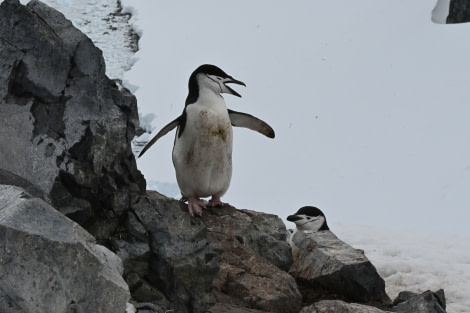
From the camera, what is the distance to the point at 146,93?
15188 millimetres

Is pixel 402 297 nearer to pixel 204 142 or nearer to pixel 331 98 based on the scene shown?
pixel 204 142

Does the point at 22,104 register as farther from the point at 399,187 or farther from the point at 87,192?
the point at 399,187

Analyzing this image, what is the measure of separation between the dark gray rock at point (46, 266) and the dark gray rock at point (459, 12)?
14283mm

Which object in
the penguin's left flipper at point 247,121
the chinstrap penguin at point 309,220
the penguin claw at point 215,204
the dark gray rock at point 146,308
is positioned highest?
the penguin's left flipper at point 247,121

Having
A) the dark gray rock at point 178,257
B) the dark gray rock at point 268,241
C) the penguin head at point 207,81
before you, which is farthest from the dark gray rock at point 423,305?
the penguin head at point 207,81

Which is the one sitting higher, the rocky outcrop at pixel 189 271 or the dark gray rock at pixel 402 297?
the dark gray rock at pixel 402 297

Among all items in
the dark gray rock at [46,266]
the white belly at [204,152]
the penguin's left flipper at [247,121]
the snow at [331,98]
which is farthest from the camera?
the snow at [331,98]

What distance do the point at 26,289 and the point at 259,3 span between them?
54.5 feet

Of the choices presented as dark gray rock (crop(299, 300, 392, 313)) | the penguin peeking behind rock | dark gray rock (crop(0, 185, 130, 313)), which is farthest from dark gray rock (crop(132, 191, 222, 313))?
the penguin peeking behind rock

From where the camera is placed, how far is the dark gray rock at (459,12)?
16609 mm

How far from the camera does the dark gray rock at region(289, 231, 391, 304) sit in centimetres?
575

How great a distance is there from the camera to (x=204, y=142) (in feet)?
20.6

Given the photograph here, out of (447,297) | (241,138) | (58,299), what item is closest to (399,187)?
(241,138)

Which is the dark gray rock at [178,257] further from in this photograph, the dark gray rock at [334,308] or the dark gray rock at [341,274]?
the dark gray rock at [341,274]
